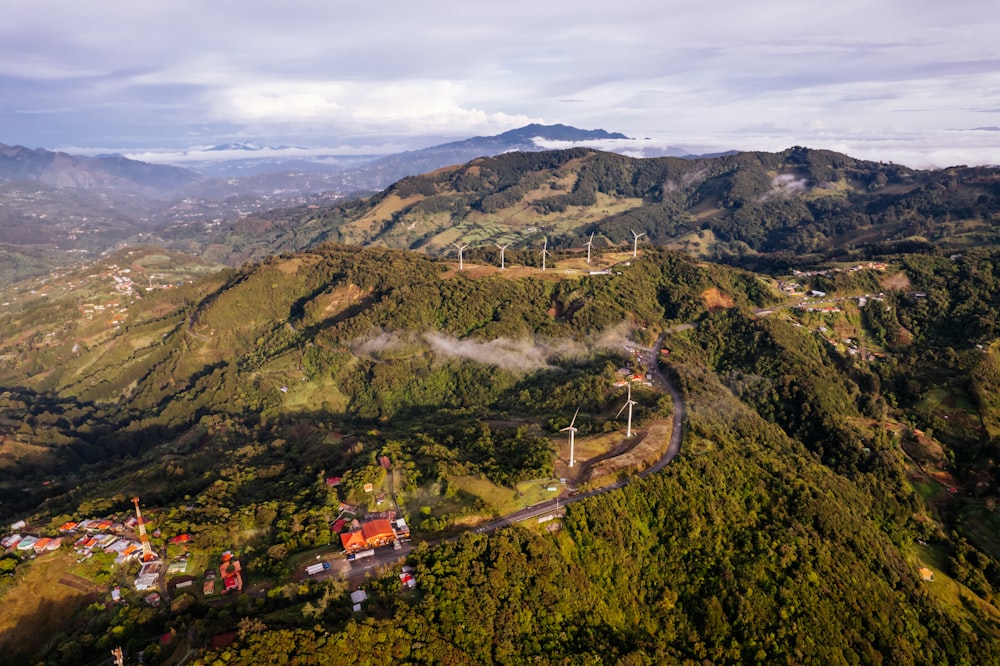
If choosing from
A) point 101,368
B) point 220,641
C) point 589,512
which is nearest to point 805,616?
point 589,512

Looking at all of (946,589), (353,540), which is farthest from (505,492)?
(946,589)

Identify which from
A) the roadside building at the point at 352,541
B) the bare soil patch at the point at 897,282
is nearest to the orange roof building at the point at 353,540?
the roadside building at the point at 352,541

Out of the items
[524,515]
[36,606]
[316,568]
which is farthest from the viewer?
[524,515]

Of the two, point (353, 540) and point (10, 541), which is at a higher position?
point (353, 540)

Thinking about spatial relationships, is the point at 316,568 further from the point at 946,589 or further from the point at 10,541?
the point at 946,589

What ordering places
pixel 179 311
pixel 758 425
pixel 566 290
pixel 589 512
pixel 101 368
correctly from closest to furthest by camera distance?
pixel 589 512 → pixel 758 425 → pixel 566 290 → pixel 101 368 → pixel 179 311

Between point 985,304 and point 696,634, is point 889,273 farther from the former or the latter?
point 696,634
